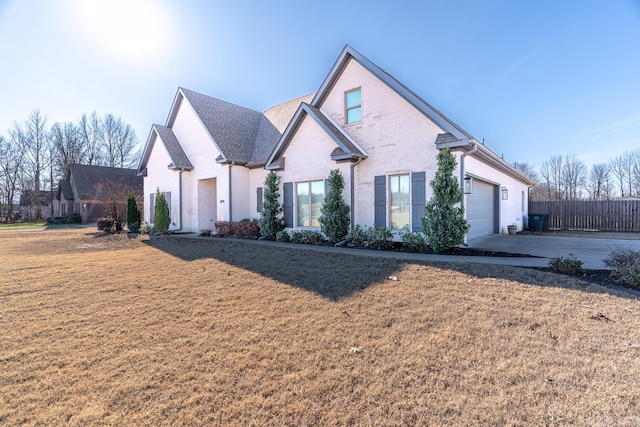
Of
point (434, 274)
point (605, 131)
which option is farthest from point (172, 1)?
point (605, 131)

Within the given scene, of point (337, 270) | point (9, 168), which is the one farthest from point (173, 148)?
point (9, 168)

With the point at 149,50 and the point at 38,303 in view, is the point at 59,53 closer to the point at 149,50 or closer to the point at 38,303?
the point at 149,50

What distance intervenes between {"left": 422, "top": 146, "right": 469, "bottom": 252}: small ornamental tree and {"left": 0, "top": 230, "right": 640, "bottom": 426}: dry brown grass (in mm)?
2614

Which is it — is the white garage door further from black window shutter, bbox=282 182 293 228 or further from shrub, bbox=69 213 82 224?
shrub, bbox=69 213 82 224

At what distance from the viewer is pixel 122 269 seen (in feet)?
24.8

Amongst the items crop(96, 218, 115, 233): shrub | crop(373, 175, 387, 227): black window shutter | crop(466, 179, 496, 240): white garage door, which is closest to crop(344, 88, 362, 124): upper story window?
crop(373, 175, 387, 227): black window shutter

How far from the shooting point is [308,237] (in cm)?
1134

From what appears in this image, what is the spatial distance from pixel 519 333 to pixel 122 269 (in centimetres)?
871

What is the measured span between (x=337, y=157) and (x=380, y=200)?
2.27 metres

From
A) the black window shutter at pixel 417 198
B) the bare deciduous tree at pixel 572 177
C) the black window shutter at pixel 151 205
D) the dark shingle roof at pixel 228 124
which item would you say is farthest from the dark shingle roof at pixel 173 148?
the bare deciduous tree at pixel 572 177

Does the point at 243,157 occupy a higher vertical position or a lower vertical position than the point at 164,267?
Answer: higher

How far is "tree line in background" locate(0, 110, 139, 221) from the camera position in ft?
125

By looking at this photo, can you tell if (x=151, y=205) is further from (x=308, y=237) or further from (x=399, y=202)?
(x=399, y=202)

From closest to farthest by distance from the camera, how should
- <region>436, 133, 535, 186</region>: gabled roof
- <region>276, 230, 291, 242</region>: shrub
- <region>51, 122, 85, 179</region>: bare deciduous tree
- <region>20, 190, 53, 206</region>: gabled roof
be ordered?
<region>436, 133, 535, 186</region>: gabled roof
<region>276, 230, 291, 242</region>: shrub
<region>20, 190, 53, 206</region>: gabled roof
<region>51, 122, 85, 179</region>: bare deciduous tree
